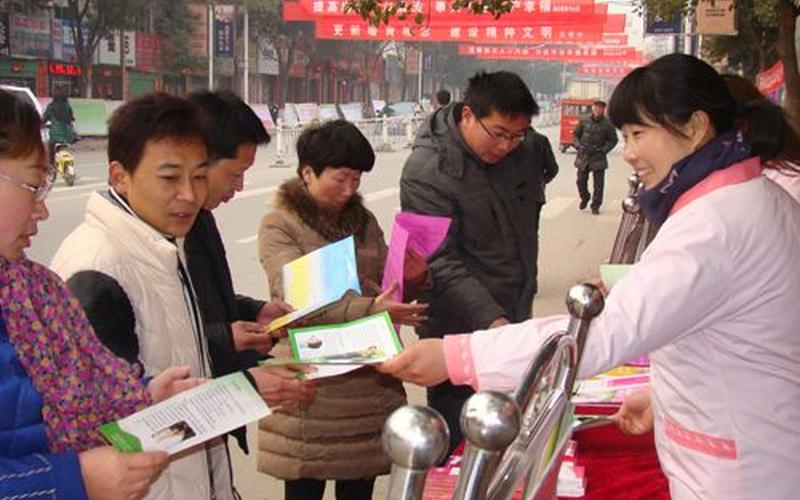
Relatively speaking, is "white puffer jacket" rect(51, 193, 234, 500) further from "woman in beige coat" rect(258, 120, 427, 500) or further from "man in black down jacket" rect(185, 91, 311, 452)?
"woman in beige coat" rect(258, 120, 427, 500)

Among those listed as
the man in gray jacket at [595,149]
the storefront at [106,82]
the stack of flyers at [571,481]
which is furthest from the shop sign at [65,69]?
the stack of flyers at [571,481]

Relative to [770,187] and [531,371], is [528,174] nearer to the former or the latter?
[770,187]

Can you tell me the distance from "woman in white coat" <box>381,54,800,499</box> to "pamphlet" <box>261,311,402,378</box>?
0.25 metres

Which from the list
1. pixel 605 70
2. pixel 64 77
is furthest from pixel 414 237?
pixel 605 70

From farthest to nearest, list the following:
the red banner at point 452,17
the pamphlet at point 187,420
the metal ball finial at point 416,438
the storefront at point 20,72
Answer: the storefront at point 20,72 < the red banner at point 452,17 < the pamphlet at point 187,420 < the metal ball finial at point 416,438

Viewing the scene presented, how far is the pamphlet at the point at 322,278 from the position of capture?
2.31 metres

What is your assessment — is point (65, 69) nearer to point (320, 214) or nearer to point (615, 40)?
point (615, 40)

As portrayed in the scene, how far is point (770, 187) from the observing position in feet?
5.53

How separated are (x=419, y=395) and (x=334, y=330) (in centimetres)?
316

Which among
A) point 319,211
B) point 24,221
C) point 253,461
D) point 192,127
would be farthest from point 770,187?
point 253,461

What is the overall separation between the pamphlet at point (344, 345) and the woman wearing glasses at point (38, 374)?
0.52 metres

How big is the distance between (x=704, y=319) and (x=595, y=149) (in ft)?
40.5

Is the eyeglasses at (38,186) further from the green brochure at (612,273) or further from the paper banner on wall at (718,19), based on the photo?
the paper banner on wall at (718,19)

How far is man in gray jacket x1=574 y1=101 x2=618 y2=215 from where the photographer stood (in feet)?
44.7
